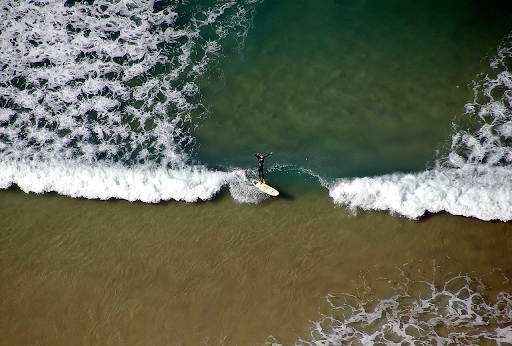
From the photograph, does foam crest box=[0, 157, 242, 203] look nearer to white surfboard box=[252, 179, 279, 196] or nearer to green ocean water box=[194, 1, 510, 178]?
white surfboard box=[252, 179, 279, 196]

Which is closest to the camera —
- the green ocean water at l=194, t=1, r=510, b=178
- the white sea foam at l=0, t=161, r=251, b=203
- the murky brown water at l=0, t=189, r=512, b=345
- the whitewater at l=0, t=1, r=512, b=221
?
the murky brown water at l=0, t=189, r=512, b=345

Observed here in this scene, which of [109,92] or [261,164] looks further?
[109,92]

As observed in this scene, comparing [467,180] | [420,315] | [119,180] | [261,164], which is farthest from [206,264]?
[467,180]

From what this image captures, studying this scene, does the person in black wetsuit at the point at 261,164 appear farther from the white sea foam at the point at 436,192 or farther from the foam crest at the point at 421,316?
the foam crest at the point at 421,316

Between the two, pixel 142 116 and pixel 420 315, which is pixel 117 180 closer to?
pixel 142 116

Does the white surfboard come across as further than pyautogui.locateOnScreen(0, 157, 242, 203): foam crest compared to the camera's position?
No

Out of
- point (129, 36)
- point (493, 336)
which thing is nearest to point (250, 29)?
point (129, 36)

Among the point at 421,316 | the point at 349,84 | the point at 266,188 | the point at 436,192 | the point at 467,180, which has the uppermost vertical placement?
the point at 349,84

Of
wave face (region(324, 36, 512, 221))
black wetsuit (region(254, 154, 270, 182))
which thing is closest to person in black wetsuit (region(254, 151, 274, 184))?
black wetsuit (region(254, 154, 270, 182))

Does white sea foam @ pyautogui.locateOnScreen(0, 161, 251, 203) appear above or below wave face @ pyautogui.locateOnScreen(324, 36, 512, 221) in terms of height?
below
